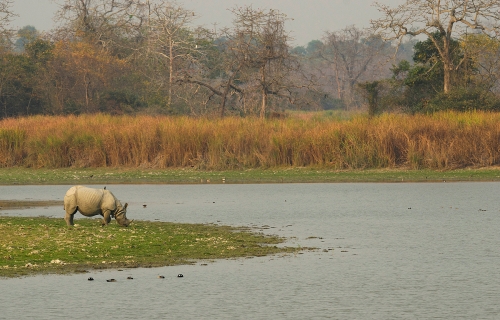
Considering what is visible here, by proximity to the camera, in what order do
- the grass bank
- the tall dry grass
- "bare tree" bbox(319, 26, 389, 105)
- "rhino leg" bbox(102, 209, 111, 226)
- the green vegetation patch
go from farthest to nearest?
"bare tree" bbox(319, 26, 389, 105) → the tall dry grass → the grass bank → "rhino leg" bbox(102, 209, 111, 226) → the green vegetation patch

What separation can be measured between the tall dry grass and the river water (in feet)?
36.1

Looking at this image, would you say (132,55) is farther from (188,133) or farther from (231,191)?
(231,191)

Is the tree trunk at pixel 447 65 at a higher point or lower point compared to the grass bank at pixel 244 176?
higher

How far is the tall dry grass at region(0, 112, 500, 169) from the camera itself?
93.2 feet

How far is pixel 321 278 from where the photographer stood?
10.0 metres

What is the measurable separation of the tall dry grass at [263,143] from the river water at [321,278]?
433 inches

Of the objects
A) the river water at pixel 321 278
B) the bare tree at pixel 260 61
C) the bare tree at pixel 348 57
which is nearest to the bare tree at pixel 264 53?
the bare tree at pixel 260 61

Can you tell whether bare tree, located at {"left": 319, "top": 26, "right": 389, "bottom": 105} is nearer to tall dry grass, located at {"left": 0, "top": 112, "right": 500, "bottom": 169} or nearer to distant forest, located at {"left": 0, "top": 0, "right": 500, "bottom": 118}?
distant forest, located at {"left": 0, "top": 0, "right": 500, "bottom": 118}

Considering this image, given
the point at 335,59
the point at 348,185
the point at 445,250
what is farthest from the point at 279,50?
the point at 335,59

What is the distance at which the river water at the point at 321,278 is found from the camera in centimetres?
835

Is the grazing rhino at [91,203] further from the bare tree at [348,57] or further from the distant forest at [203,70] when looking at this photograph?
the bare tree at [348,57]

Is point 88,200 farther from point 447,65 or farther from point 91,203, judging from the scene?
point 447,65

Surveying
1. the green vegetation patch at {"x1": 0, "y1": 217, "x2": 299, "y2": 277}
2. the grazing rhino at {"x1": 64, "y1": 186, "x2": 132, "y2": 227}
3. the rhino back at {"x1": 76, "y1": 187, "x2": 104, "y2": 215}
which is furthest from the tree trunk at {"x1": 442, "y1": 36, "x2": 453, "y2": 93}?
the rhino back at {"x1": 76, "y1": 187, "x2": 104, "y2": 215}

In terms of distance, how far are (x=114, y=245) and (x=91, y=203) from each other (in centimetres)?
224
